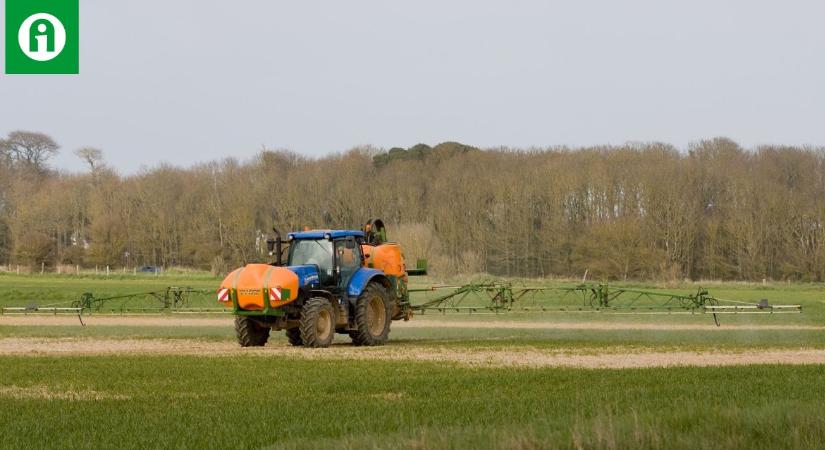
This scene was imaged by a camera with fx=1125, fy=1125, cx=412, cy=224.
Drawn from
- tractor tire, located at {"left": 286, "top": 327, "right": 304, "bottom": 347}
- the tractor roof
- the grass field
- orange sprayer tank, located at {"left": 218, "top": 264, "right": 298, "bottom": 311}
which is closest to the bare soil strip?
the grass field

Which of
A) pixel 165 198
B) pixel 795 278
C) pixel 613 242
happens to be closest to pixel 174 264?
pixel 165 198

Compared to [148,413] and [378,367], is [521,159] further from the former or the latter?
[148,413]

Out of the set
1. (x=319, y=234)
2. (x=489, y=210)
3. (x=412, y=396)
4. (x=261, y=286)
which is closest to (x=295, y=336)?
(x=319, y=234)

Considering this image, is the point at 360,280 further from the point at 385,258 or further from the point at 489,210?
the point at 489,210

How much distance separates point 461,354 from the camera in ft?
69.6

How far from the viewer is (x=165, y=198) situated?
331ft

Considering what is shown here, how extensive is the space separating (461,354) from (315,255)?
5332mm

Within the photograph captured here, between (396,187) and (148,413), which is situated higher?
(396,187)

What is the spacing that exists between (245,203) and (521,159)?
80.2 ft

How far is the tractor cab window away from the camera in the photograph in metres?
25.0

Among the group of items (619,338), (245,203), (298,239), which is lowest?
(619,338)

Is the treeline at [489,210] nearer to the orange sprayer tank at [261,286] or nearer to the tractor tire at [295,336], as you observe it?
the tractor tire at [295,336]

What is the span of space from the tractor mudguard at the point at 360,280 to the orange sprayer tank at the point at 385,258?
2.10 ft

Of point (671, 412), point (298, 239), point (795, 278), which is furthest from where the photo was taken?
point (795, 278)
